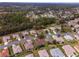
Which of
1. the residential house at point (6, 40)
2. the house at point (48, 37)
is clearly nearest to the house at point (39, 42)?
the house at point (48, 37)

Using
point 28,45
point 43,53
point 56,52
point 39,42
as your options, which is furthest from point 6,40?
point 56,52

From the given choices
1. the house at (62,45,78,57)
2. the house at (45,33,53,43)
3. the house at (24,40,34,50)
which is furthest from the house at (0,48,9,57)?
the house at (62,45,78,57)

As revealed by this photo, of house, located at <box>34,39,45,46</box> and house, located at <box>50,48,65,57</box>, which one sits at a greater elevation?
house, located at <box>34,39,45,46</box>

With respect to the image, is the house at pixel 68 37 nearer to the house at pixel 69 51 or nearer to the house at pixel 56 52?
the house at pixel 69 51

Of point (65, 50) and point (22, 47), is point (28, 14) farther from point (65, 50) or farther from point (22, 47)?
point (65, 50)

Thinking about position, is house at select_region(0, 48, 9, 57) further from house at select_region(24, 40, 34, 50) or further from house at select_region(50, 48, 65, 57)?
house at select_region(50, 48, 65, 57)

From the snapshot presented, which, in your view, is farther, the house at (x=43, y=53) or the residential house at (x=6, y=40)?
the residential house at (x=6, y=40)

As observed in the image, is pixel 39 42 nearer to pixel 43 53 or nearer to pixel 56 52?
pixel 43 53

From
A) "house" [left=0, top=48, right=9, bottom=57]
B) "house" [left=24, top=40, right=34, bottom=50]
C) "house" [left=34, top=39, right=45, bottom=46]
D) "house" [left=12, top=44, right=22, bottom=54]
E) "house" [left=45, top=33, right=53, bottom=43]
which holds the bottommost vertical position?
"house" [left=0, top=48, right=9, bottom=57]
